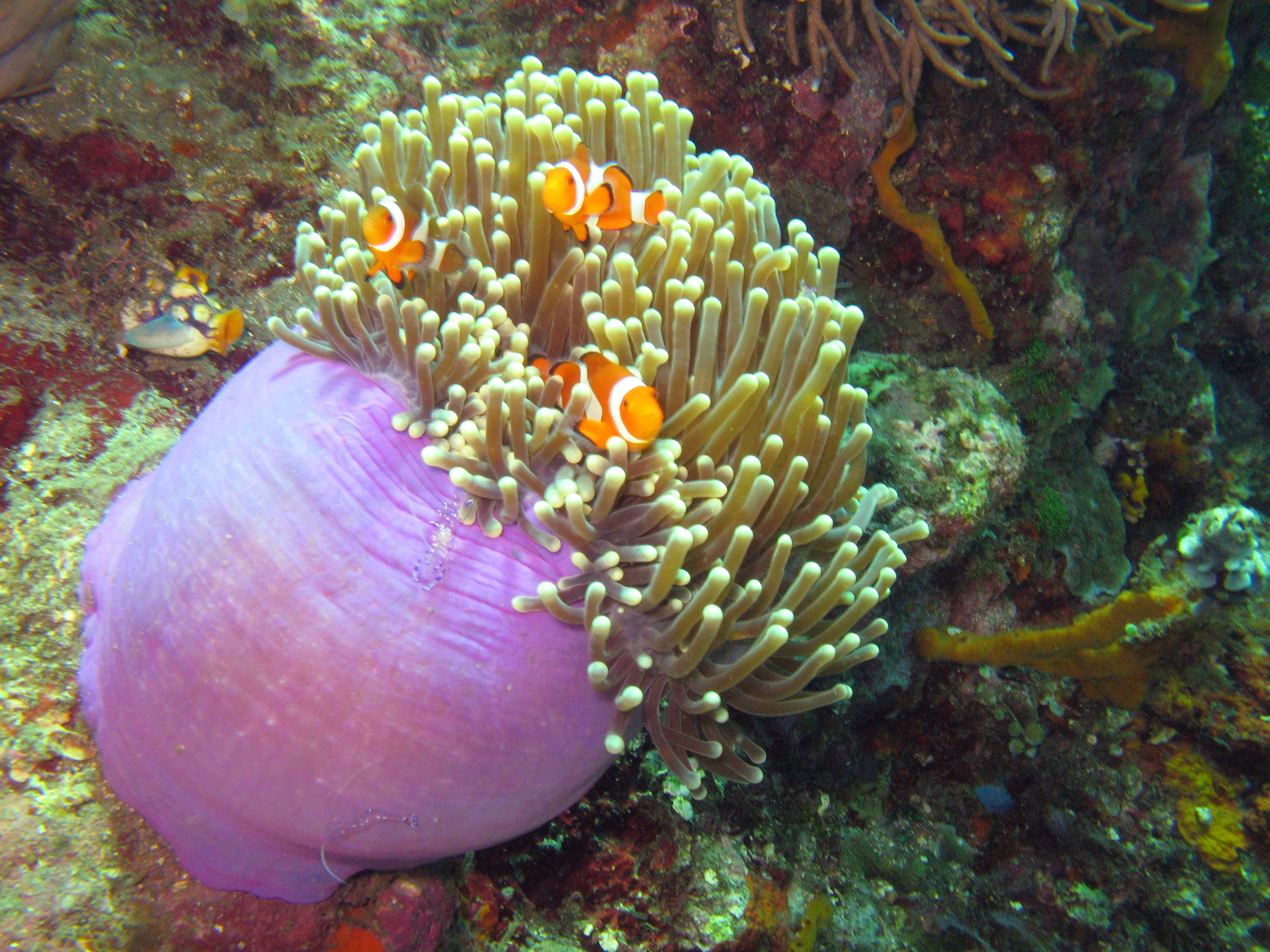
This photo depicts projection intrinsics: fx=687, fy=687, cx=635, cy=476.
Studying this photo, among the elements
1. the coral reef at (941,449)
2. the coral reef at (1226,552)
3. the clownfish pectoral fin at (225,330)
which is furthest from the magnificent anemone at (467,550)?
the coral reef at (1226,552)

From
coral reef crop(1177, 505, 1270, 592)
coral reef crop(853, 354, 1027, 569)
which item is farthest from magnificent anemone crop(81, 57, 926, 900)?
coral reef crop(1177, 505, 1270, 592)

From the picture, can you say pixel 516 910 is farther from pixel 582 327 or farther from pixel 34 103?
pixel 34 103

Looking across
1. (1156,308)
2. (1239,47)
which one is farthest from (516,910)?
(1239,47)

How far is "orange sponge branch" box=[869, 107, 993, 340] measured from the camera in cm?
310

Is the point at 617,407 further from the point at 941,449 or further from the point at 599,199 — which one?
the point at 941,449

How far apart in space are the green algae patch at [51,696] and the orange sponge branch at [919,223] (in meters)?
3.07

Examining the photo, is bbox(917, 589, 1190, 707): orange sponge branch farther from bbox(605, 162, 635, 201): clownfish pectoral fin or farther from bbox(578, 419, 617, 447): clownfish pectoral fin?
bbox(605, 162, 635, 201): clownfish pectoral fin

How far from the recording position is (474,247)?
1.63 m

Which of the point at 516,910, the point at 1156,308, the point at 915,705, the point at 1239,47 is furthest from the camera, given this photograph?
the point at 1239,47

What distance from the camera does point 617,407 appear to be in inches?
54.3

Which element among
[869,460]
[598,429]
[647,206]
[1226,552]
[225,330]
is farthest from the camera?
[1226,552]

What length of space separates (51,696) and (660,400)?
59.0 inches

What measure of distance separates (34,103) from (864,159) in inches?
120

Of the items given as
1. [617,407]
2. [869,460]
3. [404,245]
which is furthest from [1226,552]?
[404,245]
